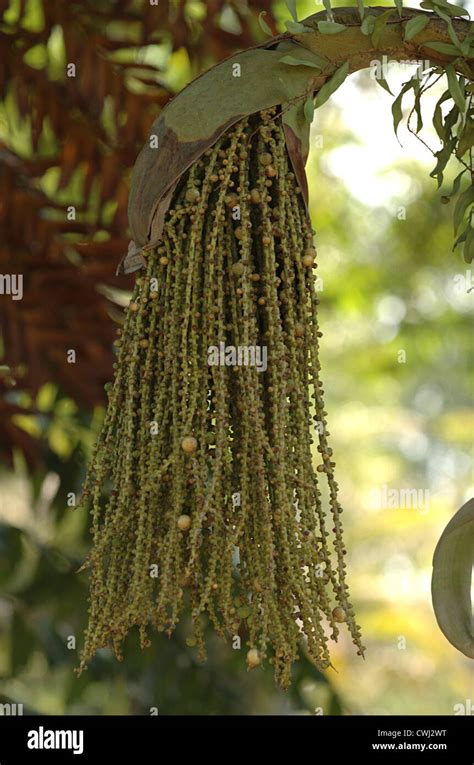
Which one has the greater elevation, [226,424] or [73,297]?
[73,297]

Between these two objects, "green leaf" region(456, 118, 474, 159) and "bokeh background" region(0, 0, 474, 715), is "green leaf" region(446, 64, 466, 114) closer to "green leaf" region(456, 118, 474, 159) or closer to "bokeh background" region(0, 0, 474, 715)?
"green leaf" region(456, 118, 474, 159)

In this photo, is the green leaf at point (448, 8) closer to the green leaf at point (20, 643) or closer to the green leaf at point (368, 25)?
the green leaf at point (368, 25)

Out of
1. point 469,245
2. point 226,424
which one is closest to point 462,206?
point 469,245

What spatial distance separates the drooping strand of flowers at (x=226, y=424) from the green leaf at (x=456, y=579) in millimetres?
114

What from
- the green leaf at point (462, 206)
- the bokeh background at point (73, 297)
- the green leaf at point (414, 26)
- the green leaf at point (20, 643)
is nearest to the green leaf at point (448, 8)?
the green leaf at point (414, 26)

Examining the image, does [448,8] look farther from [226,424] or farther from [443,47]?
[226,424]

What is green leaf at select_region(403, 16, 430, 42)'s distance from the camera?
2.04 ft

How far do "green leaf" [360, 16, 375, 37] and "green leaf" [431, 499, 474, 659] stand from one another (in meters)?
0.36

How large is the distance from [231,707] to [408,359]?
11.2 ft

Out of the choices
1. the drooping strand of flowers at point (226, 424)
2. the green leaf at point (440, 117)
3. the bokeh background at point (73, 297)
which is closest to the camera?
the drooping strand of flowers at point (226, 424)

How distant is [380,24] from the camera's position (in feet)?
2.07

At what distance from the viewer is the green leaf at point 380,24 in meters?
0.63

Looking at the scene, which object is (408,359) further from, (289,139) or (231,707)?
(289,139)
